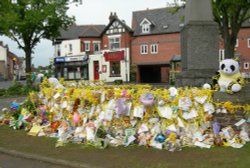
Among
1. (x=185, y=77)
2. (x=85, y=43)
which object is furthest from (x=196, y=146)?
(x=85, y=43)

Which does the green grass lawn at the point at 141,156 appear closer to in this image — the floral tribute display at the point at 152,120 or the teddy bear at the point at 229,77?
the floral tribute display at the point at 152,120

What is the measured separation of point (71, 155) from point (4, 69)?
326 feet

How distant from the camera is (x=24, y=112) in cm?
1384

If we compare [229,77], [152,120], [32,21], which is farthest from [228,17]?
[152,120]

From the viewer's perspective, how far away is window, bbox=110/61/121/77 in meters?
62.6

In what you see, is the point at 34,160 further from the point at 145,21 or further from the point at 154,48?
the point at 145,21

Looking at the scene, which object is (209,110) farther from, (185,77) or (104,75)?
(104,75)

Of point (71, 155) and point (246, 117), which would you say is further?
point (246, 117)

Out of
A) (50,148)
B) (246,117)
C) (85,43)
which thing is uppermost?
(85,43)

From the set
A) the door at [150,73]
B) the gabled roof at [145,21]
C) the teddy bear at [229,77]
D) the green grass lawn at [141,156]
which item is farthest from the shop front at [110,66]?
the green grass lawn at [141,156]

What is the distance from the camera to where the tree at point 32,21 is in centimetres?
3531

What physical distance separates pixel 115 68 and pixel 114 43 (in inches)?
154

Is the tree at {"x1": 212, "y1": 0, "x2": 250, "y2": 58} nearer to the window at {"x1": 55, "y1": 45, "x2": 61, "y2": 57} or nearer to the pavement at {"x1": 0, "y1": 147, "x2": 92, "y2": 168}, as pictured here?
the pavement at {"x1": 0, "y1": 147, "x2": 92, "y2": 168}

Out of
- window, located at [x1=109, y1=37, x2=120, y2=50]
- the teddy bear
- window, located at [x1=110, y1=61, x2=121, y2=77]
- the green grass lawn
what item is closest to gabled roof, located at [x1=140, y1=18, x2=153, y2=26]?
window, located at [x1=109, y1=37, x2=120, y2=50]
